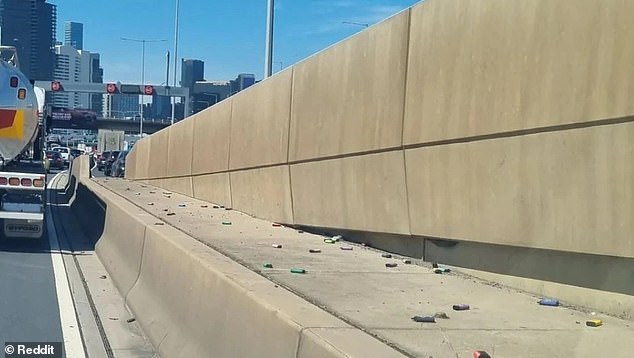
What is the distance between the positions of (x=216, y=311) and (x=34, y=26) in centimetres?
6180

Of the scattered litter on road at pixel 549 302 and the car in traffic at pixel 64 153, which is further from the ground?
the scattered litter on road at pixel 549 302

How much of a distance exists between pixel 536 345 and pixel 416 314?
1.19 metres

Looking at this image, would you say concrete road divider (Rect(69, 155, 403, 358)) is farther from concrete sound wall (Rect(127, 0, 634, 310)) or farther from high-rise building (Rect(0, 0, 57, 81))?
high-rise building (Rect(0, 0, 57, 81))

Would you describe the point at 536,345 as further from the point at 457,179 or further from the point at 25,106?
the point at 25,106

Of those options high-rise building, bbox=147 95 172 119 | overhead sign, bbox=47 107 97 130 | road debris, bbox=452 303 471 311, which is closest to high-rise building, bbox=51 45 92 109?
overhead sign, bbox=47 107 97 130

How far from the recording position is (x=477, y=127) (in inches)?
285

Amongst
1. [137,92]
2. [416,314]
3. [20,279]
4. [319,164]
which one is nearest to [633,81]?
[416,314]

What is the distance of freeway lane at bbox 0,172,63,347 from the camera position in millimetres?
8258

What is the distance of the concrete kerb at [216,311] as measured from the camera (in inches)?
191

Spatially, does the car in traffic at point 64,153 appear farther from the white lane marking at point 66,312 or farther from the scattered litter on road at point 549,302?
the scattered litter on road at point 549,302

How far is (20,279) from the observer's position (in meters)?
11.8

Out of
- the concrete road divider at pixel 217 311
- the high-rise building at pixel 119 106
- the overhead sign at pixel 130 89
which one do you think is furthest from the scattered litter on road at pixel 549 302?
the high-rise building at pixel 119 106

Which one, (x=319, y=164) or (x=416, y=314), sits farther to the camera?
(x=319, y=164)

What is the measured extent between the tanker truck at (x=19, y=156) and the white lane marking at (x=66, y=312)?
3.23ft
